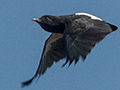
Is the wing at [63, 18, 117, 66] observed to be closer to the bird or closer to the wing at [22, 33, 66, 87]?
the bird

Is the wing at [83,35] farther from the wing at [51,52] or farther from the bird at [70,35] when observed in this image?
the wing at [51,52]

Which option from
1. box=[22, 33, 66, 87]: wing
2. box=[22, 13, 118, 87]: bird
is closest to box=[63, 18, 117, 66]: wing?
box=[22, 13, 118, 87]: bird

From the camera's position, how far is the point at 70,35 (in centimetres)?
1573

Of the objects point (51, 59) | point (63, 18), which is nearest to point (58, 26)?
point (63, 18)

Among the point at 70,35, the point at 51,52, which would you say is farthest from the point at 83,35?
the point at 51,52

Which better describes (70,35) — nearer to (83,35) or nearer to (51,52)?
(83,35)

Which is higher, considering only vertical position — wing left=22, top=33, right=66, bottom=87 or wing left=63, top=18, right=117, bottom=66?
wing left=63, top=18, right=117, bottom=66

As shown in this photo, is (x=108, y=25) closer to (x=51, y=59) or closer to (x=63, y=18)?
(x=63, y=18)

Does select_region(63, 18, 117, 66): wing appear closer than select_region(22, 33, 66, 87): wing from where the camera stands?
Yes

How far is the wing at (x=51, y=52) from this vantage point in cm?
1797

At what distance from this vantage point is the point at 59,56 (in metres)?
18.0

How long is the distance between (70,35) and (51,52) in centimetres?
267

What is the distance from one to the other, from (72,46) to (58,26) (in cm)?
174

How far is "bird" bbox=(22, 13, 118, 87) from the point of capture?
15189 mm
